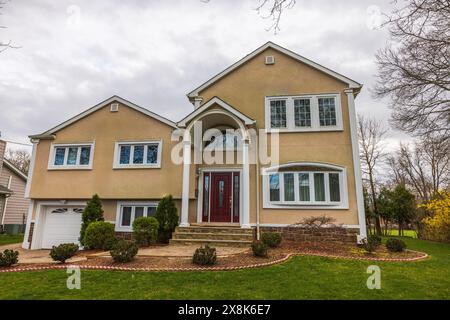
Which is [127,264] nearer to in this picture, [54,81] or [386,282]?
[386,282]

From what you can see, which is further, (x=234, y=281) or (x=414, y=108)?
(x=414, y=108)

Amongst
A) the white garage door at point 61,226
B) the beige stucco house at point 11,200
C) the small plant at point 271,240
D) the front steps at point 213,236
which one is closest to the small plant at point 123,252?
the front steps at point 213,236

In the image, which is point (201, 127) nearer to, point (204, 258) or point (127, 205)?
point (127, 205)

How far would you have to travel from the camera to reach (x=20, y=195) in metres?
22.2

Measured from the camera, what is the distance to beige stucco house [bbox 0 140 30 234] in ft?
65.3

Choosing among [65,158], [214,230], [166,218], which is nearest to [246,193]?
[214,230]

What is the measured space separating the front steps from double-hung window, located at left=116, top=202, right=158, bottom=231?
8.17 feet

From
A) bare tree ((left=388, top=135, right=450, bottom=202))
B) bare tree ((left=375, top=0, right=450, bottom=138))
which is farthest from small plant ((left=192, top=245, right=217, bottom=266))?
bare tree ((left=388, top=135, right=450, bottom=202))

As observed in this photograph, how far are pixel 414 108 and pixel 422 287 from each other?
929cm

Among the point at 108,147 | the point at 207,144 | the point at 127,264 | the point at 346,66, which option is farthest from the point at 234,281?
the point at 346,66

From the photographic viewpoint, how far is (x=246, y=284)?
511cm

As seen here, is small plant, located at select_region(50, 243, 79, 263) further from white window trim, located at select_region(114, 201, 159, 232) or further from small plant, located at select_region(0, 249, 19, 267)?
white window trim, located at select_region(114, 201, 159, 232)
